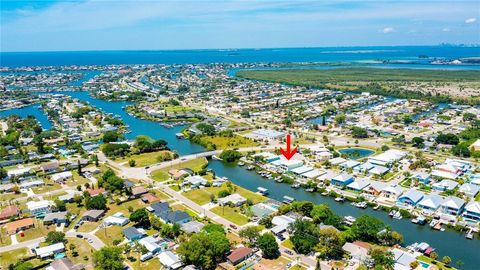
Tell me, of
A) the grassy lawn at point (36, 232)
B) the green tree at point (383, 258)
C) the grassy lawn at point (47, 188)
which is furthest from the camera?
the grassy lawn at point (47, 188)

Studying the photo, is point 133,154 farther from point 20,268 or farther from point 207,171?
point 20,268

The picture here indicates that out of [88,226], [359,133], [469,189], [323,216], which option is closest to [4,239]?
[88,226]

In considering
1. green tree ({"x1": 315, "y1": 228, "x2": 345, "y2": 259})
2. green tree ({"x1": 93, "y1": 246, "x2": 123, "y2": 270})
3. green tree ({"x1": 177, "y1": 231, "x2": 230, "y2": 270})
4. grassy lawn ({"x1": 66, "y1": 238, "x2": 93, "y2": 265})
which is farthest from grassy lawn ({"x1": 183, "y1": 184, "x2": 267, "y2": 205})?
green tree ({"x1": 93, "y1": 246, "x2": 123, "y2": 270})

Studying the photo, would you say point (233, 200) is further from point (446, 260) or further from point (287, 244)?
point (446, 260)

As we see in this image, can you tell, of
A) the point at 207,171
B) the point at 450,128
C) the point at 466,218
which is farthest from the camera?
the point at 450,128

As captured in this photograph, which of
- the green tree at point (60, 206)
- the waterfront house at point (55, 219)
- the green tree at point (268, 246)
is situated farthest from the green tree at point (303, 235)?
the green tree at point (60, 206)

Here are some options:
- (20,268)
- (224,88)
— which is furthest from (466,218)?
(224,88)

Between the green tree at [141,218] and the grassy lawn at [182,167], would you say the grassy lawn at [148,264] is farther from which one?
the grassy lawn at [182,167]
